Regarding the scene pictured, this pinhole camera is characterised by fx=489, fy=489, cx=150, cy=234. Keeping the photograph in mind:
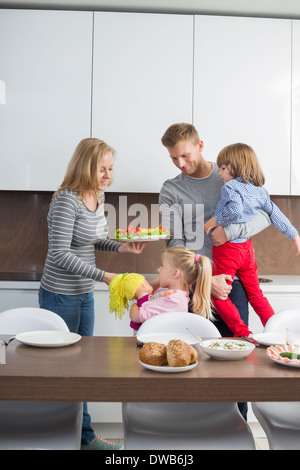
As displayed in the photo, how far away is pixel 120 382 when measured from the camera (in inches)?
45.9

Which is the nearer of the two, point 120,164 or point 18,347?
point 18,347

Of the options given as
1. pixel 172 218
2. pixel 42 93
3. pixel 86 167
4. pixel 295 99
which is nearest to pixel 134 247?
pixel 172 218

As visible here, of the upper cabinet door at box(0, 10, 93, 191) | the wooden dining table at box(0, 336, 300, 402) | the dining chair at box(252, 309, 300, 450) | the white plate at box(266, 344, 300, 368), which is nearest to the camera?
the wooden dining table at box(0, 336, 300, 402)

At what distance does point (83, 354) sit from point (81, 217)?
0.86 m

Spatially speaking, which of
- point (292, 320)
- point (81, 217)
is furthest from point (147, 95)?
point (292, 320)

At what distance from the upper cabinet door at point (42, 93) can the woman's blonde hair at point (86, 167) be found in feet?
2.35

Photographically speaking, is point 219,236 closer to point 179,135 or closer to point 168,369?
point 179,135

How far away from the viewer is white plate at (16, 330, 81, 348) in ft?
4.79

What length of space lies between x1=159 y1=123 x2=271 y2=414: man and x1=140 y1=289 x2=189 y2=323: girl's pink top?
0.32m

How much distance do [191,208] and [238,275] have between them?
389mm

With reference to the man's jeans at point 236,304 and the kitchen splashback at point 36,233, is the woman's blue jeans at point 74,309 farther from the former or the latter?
the kitchen splashback at point 36,233

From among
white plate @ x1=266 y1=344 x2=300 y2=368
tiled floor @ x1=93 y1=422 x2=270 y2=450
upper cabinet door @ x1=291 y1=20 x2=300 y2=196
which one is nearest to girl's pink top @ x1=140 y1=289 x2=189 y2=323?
white plate @ x1=266 y1=344 x2=300 y2=368

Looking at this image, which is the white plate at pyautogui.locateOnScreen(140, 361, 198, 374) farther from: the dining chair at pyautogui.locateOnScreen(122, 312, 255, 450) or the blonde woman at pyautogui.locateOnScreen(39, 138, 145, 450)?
the blonde woman at pyautogui.locateOnScreen(39, 138, 145, 450)

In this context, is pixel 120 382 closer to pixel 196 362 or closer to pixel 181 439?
pixel 196 362
